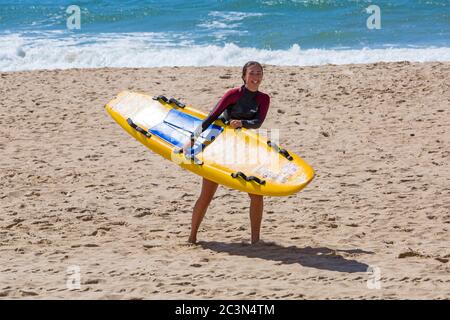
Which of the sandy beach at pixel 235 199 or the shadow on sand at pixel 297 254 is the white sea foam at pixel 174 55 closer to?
the sandy beach at pixel 235 199

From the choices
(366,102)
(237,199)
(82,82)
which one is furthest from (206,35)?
(237,199)

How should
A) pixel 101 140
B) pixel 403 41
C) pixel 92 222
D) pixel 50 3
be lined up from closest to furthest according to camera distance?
pixel 92 222 < pixel 101 140 < pixel 403 41 < pixel 50 3

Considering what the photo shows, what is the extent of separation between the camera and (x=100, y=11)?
22.6 metres

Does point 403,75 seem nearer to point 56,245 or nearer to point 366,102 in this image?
point 366,102

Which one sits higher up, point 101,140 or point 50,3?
point 50,3

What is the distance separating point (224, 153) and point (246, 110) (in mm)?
553

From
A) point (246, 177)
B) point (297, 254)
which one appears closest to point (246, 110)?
point (246, 177)

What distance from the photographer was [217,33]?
781 inches

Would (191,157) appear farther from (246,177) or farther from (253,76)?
(253,76)

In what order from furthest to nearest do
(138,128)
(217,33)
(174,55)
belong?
(217,33)
(174,55)
(138,128)

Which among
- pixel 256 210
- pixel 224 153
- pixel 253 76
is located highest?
pixel 253 76

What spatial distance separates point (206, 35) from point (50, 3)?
21.0 feet
